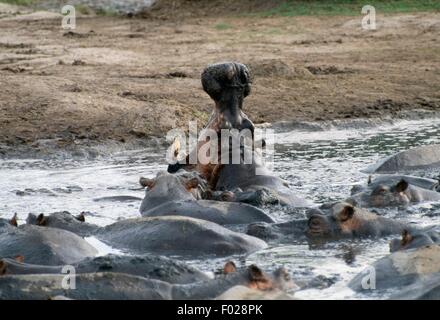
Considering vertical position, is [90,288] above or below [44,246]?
below

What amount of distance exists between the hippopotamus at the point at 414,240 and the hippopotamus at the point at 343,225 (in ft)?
1.88

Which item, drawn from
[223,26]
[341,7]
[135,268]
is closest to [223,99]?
[135,268]

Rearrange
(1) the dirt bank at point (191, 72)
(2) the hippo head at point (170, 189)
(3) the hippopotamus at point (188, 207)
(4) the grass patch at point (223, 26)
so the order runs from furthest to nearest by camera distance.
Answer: (4) the grass patch at point (223, 26) < (1) the dirt bank at point (191, 72) < (2) the hippo head at point (170, 189) < (3) the hippopotamus at point (188, 207)

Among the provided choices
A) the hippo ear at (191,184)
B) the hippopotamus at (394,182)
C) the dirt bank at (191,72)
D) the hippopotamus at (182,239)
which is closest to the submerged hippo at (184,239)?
the hippopotamus at (182,239)

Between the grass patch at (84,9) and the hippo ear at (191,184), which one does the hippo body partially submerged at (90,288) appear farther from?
the grass patch at (84,9)

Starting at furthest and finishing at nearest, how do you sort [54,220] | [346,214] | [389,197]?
[389,197] → [54,220] → [346,214]

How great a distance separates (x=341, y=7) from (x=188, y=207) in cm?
1237

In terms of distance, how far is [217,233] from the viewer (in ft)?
26.2

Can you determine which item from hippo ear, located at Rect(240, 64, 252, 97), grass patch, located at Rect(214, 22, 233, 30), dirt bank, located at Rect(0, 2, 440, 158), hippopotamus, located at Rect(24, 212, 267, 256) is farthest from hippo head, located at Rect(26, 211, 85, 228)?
grass patch, located at Rect(214, 22, 233, 30)

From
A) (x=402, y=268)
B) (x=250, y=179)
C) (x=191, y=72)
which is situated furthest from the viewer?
(x=191, y=72)

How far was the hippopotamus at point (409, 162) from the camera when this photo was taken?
35.8ft

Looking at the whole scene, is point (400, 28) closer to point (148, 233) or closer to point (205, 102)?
point (205, 102)

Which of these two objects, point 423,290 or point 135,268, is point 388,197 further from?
point 135,268

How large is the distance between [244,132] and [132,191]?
1.25 meters
